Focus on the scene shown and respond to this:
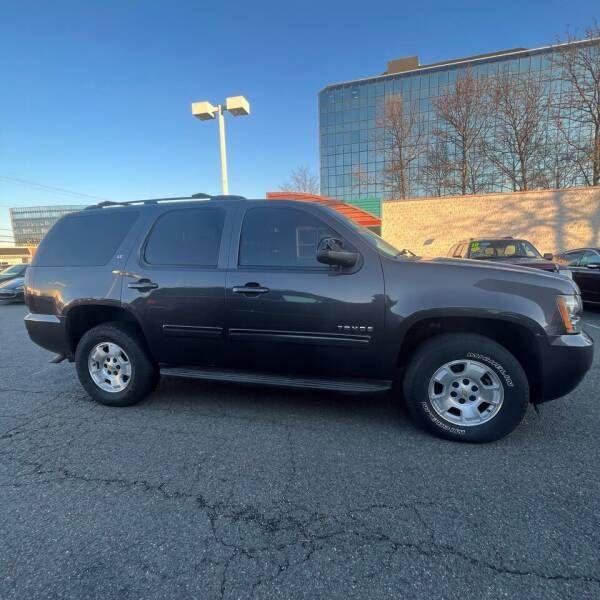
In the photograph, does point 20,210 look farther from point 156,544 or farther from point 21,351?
point 156,544

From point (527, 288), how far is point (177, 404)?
3.37 metres

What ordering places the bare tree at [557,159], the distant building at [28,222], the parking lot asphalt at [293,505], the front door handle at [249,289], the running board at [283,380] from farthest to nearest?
the distant building at [28,222], the bare tree at [557,159], the front door handle at [249,289], the running board at [283,380], the parking lot asphalt at [293,505]

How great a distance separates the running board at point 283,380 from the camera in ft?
9.87

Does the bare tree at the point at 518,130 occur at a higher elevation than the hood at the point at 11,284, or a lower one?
higher

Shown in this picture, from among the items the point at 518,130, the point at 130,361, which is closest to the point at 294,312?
the point at 130,361

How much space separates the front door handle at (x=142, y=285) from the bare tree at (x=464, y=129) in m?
26.7

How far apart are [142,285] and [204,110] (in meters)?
12.6

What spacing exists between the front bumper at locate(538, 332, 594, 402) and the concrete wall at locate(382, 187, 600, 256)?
1751cm

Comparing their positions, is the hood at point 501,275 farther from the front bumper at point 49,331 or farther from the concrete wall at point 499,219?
→ the concrete wall at point 499,219

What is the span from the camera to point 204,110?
538 inches

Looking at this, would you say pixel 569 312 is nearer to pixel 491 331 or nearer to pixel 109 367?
pixel 491 331

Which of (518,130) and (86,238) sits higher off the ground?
(518,130)

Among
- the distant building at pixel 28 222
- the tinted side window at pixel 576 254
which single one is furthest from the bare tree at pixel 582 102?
the distant building at pixel 28 222

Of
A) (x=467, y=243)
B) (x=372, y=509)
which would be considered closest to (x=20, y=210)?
(x=467, y=243)
